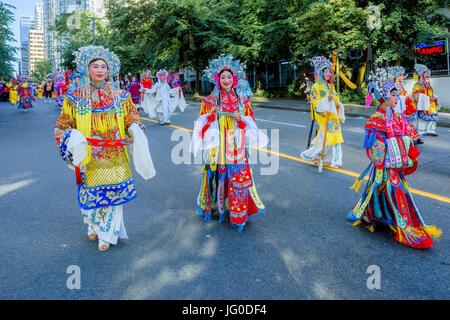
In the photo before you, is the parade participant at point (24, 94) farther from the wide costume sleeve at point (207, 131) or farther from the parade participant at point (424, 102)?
the wide costume sleeve at point (207, 131)

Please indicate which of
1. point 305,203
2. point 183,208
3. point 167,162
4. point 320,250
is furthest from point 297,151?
point 320,250

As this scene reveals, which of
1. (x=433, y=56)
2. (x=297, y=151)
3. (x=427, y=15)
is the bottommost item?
(x=297, y=151)

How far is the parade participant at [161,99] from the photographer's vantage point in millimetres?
13557

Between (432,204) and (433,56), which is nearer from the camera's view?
(432,204)

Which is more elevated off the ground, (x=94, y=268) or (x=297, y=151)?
(x=297, y=151)

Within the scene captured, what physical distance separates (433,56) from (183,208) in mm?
18856

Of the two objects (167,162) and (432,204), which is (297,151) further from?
(432,204)

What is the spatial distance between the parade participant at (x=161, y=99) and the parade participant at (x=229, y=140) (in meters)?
9.35

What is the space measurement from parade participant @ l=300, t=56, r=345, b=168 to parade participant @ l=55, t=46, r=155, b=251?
3875 millimetres

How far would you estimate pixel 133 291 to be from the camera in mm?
3035

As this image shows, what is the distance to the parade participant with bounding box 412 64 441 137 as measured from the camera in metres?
9.81

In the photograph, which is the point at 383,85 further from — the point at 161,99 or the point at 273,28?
the point at 273,28
